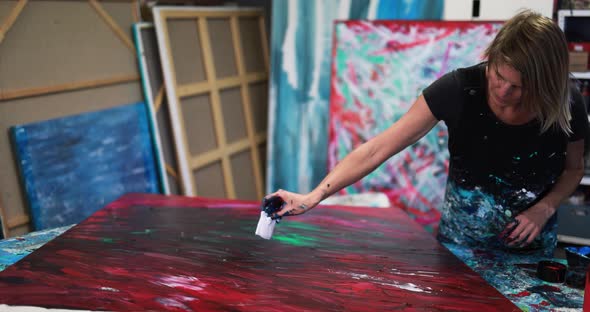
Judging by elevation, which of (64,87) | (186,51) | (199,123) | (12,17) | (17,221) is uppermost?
(12,17)

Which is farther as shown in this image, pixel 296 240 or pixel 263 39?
pixel 263 39

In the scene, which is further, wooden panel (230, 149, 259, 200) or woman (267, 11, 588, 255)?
wooden panel (230, 149, 259, 200)

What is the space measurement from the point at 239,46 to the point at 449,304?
2.59m

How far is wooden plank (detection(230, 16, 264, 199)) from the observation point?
3.56 meters

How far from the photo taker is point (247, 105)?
144 inches

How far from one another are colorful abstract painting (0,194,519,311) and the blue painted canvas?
673 mm

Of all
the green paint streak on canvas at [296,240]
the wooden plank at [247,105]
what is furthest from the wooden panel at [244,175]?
the green paint streak on canvas at [296,240]

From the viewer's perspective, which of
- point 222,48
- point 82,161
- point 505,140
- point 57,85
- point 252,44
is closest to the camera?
point 505,140

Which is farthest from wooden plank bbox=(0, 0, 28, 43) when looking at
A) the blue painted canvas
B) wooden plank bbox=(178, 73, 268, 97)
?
wooden plank bbox=(178, 73, 268, 97)

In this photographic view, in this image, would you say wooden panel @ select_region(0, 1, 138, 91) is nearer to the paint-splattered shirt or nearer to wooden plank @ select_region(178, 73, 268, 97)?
wooden plank @ select_region(178, 73, 268, 97)

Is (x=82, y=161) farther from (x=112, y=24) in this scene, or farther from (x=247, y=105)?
(x=247, y=105)

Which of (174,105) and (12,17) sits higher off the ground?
(12,17)

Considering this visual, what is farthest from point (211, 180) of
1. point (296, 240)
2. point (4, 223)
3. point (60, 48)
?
point (296, 240)

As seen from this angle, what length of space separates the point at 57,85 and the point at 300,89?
1.32 metres
